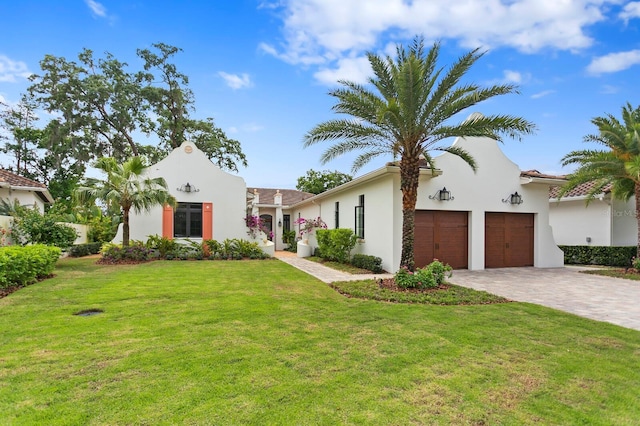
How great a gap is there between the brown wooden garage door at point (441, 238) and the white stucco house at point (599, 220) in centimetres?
572

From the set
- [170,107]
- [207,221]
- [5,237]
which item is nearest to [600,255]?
[207,221]

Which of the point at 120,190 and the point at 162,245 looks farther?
the point at 162,245

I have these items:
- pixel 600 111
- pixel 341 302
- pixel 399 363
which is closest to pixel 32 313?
pixel 341 302

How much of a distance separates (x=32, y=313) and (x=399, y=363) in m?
6.31

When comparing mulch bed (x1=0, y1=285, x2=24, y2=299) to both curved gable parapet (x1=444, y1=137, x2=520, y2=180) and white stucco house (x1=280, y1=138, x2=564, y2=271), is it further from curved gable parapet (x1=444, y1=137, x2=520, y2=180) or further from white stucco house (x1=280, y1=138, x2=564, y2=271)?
curved gable parapet (x1=444, y1=137, x2=520, y2=180)

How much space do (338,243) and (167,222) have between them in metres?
8.87

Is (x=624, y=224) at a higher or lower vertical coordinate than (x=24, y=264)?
higher

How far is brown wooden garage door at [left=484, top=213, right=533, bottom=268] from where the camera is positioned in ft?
45.1

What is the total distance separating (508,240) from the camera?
1409 cm

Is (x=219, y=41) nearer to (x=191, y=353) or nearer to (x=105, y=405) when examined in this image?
(x=191, y=353)

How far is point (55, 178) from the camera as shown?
27266 mm

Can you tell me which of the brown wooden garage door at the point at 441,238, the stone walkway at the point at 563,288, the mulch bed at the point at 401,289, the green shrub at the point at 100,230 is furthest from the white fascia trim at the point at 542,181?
the green shrub at the point at 100,230

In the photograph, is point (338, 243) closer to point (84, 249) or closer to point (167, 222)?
point (167, 222)

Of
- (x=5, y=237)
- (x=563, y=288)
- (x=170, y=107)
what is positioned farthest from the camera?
(x=170, y=107)
